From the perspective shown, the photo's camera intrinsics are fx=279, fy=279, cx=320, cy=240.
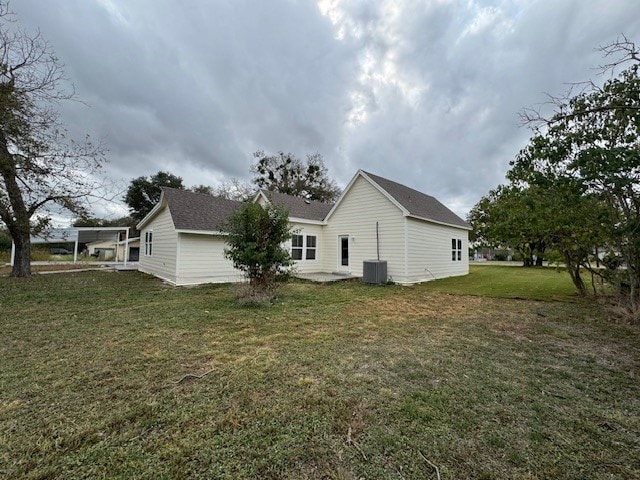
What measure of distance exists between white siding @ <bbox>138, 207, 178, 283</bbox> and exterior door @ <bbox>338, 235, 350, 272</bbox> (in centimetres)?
752

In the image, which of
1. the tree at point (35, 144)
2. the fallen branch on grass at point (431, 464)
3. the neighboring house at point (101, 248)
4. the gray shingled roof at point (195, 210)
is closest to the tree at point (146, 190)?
the neighboring house at point (101, 248)

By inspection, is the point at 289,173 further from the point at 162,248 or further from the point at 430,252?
the point at 430,252

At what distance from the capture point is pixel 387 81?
462 inches

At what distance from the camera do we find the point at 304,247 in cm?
1445

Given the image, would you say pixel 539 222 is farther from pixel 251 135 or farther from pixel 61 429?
pixel 251 135

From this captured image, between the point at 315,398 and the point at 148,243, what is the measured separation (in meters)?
15.7

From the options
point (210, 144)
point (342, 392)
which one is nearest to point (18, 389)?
point (342, 392)

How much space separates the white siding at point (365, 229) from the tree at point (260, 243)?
5.72m

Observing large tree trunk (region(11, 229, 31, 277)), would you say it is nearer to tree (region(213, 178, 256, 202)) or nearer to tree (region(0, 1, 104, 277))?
tree (region(0, 1, 104, 277))

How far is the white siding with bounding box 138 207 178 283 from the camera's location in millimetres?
11500

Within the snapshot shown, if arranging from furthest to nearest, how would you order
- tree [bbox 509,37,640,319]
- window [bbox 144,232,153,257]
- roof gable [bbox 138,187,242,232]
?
1. window [bbox 144,232,153,257]
2. roof gable [bbox 138,187,242,232]
3. tree [bbox 509,37,640,319]

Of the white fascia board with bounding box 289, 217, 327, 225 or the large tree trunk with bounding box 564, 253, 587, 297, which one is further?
the white fascia board with bounding box 289, 217, 327, 225

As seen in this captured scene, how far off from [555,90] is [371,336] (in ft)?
17.9

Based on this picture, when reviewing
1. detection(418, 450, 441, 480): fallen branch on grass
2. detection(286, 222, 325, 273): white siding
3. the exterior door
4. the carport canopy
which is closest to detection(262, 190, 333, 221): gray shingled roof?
detection(286, 222, 325, 273): white siding
